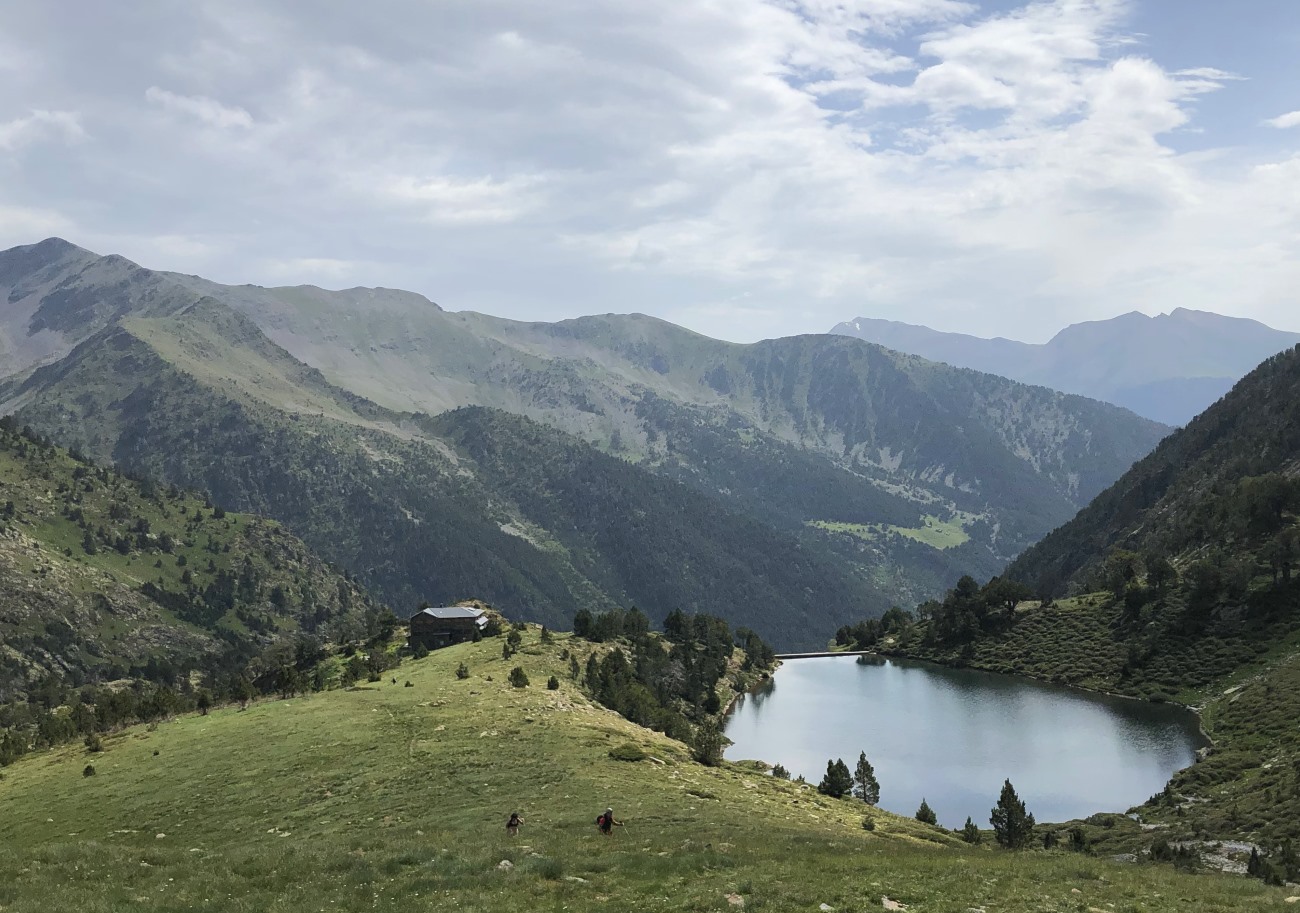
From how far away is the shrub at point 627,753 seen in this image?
5935 centimetres

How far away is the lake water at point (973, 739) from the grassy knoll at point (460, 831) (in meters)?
39.3

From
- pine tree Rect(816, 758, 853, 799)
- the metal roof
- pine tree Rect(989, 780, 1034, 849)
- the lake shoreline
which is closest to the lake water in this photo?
the lake shoreline

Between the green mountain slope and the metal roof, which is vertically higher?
the green mountain slope

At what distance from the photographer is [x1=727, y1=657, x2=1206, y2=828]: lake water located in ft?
310

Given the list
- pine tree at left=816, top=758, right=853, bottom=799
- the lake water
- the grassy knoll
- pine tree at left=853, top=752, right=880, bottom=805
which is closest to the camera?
the grassy knoll

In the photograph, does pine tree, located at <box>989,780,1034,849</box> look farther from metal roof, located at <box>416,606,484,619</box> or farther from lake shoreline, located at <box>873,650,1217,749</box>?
metal roof, located at <box>416,606,484,619</box>

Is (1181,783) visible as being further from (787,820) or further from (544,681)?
(544,681)

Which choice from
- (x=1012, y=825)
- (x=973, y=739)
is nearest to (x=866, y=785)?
(x=1012, y=825)

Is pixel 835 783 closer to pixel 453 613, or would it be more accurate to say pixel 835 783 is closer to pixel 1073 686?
pixel 1073 686

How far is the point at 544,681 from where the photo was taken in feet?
314

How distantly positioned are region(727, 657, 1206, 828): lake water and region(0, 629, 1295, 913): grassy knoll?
39.3 metres

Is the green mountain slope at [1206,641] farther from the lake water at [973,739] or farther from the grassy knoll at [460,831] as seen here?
the grassy knoll at [460,831]

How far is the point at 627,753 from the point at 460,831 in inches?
790

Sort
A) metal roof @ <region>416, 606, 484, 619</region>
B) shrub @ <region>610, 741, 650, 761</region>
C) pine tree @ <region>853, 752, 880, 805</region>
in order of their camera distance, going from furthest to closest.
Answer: metal roof @ <region>416, 606, 484, 619</region> → pine tree @ <region>853, 752, 880, 805</region> → shrub @ <region>610, 741, 650, 761</region>
